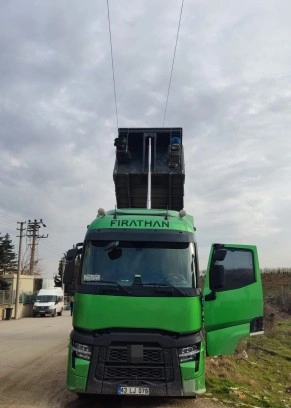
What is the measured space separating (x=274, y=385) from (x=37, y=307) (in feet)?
103

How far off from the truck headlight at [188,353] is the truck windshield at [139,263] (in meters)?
0.89

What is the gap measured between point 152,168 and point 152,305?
5434 millimetres

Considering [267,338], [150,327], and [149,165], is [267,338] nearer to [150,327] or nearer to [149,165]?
[149,165]

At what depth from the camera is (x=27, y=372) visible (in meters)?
10.3

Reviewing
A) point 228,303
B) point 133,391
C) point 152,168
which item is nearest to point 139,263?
point 228,303

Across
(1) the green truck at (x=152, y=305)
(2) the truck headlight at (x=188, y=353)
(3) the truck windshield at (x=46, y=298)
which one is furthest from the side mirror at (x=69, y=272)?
(3) the truck windshield at (x=46, y=298)

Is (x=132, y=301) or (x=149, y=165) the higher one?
(x=149, y=165)

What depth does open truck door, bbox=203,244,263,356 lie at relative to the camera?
25.5 ft

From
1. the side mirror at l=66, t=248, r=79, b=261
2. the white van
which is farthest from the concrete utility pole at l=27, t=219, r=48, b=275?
the side mirror at l=66, t=248, r=79, b=261

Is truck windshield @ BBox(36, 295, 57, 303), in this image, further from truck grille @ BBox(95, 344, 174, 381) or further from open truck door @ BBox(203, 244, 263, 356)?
truck grille @ BBox(95, 344, 174, 381)

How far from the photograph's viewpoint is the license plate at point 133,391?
665cm

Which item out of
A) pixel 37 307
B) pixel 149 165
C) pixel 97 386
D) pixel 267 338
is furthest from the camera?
pixel 37 307

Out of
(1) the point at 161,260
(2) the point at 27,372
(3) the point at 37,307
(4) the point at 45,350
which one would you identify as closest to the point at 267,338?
(4) the point at 45,350

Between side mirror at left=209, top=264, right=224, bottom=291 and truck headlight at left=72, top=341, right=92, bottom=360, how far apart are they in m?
2.22
